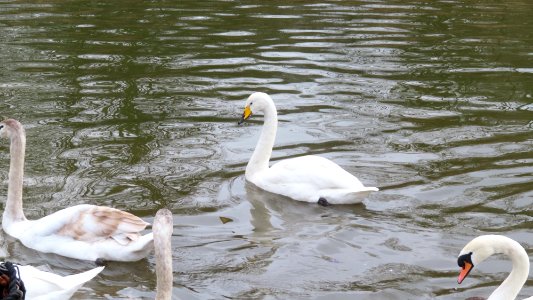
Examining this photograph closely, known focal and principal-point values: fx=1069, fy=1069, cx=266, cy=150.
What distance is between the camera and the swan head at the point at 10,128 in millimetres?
9211

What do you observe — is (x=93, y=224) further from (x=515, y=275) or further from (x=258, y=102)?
(x=515, y=275)

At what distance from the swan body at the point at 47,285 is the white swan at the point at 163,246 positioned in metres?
0.96

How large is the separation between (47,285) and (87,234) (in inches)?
51.7

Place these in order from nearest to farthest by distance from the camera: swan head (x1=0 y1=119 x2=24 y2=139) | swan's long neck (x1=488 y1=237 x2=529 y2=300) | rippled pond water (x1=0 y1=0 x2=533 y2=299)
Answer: swan's long neck (x1=488 y1=237 x2=529 y2=300)
rippled pond water (x1=0 y1=0 x2=533 y2=299)
swan head (x1=0 y1=119 x2=24 y2=139)

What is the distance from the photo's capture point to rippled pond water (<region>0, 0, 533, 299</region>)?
8.36 m

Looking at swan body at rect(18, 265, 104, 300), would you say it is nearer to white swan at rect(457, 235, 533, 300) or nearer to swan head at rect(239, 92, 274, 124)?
white swan at rect(457, 235, 533, 300)

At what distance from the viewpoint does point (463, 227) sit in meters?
9.05

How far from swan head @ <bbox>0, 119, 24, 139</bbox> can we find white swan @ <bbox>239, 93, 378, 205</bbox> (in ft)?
7.97

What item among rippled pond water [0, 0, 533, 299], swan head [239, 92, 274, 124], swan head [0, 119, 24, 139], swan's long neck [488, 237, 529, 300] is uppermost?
swan head [0, 119, 24, 139]

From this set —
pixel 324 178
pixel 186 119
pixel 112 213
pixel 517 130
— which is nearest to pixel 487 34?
pixel 517 130

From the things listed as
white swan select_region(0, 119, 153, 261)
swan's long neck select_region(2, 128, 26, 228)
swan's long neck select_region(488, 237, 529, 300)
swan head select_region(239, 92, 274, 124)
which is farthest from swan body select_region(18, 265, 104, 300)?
swan head select_region(239, 92, 274, 124)

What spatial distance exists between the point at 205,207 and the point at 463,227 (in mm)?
2307

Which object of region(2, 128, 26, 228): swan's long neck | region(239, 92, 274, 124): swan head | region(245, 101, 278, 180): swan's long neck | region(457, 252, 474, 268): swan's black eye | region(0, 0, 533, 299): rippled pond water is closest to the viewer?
region(457, 252, 474, 268): swan's black eye

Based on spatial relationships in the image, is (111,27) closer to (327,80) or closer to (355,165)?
(327,80)
